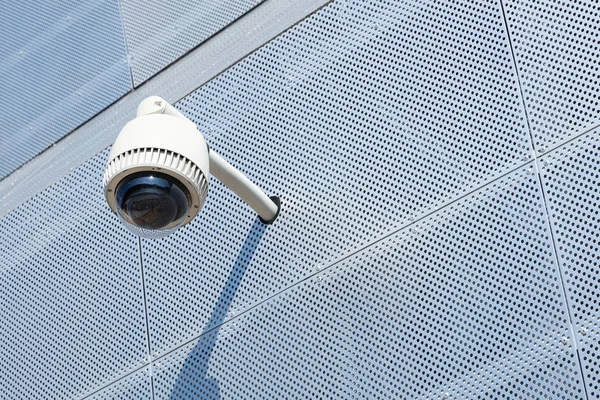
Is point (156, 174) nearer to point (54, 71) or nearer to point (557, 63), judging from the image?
point (557, 63)

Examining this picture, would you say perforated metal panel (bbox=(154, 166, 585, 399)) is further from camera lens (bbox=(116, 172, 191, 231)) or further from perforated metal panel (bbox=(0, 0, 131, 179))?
perforated metal panel (bbox=(0, 0, 131, 179))

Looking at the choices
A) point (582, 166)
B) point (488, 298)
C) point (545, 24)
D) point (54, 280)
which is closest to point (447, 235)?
point (488, 298)

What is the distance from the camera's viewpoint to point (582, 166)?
120 inches

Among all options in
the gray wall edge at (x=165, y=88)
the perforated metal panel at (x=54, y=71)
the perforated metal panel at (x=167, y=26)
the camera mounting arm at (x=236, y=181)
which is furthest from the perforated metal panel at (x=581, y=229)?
the perforated metal panel at (x=54, y=71)

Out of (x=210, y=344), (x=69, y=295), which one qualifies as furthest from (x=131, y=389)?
(x=69, y=295)

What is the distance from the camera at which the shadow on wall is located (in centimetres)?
351

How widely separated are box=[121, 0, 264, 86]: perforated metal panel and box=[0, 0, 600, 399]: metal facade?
1.05 feet

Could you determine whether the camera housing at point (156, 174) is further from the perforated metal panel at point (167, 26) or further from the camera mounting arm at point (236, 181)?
the perforated metal panel at point (167, 26)

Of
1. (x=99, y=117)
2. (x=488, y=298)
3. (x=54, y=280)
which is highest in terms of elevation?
(x=99, y=117)

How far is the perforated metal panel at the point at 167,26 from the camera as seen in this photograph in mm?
4211

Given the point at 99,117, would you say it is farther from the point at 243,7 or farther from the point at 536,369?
the point at 536,369

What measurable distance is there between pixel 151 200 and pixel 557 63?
1.43 meters

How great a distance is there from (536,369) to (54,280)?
7.05ft

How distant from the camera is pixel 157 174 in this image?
275 cm
